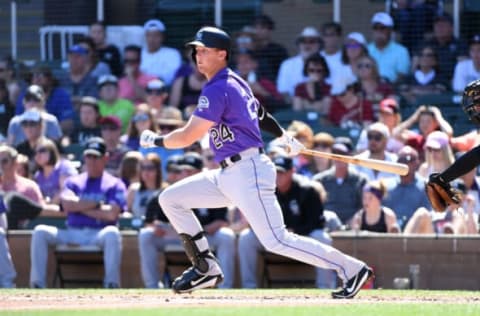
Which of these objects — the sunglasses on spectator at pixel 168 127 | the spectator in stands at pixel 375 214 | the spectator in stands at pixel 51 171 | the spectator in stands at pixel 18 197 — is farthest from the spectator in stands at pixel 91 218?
the spectator in stands at pixel 375 214

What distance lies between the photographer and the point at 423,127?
1180 cm

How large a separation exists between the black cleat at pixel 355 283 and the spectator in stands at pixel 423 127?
4353 millimetres

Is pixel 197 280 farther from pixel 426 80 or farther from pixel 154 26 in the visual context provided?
pixel 154 26

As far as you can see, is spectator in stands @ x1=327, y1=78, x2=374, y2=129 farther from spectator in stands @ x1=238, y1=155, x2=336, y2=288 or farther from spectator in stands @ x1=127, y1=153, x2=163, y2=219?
spectator in stands @ x1=127, y1=153, x2=163, y2=219

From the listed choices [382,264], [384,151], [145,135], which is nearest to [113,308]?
[145,135]

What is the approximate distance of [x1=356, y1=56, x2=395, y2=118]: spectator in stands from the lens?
12820 millimetres

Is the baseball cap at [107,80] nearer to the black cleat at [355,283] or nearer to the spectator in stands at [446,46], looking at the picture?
the spectator in stands at [446,46]

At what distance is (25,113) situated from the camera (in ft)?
43.4

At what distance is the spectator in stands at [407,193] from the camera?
11.0 m

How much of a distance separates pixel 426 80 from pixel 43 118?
423 cm

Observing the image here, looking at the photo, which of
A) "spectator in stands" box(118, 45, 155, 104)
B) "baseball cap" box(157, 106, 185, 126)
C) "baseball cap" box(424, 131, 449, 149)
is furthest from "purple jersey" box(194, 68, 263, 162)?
"spectator in stands" box(118, 45, 155, 104)

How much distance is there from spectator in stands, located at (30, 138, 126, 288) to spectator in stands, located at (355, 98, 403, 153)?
7.99 ft

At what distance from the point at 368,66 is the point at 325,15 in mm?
1914

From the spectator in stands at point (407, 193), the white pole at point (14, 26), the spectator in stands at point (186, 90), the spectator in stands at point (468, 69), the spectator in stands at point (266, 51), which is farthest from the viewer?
the white pole at point (14, 26)
